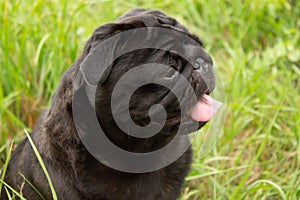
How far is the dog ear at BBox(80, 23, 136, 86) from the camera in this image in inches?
102

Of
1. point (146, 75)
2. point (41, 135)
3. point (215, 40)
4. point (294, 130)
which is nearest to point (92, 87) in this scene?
point (146, 75)

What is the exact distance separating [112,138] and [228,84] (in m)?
1.79

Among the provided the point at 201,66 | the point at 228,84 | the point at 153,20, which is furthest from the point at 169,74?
the point at 228,84

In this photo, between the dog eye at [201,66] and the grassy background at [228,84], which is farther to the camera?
the grassy background at [228,84]

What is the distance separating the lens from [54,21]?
14.3ft

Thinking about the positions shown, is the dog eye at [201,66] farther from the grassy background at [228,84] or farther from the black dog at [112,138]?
→ the grassy background at [228,84]

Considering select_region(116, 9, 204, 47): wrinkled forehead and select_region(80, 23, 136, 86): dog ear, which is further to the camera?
select_region(116, 9, 204, 47): wrinkled forehead

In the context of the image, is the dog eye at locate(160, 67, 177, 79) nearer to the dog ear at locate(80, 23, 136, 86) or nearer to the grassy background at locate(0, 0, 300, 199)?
the dog ear at locate(80, 23, 136, 86)

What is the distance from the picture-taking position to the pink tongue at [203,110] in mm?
2753

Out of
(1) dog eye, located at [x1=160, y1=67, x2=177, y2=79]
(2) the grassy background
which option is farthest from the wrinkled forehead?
(2) the grassy background

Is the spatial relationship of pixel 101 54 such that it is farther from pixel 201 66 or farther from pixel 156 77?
pixel 201 66

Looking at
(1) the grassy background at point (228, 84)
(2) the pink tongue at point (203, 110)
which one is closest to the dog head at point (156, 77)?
(2) the pink tongue at point (203, 110)

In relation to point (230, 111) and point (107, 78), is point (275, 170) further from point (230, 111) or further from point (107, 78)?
point (107, 78)

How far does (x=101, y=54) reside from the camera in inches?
103
